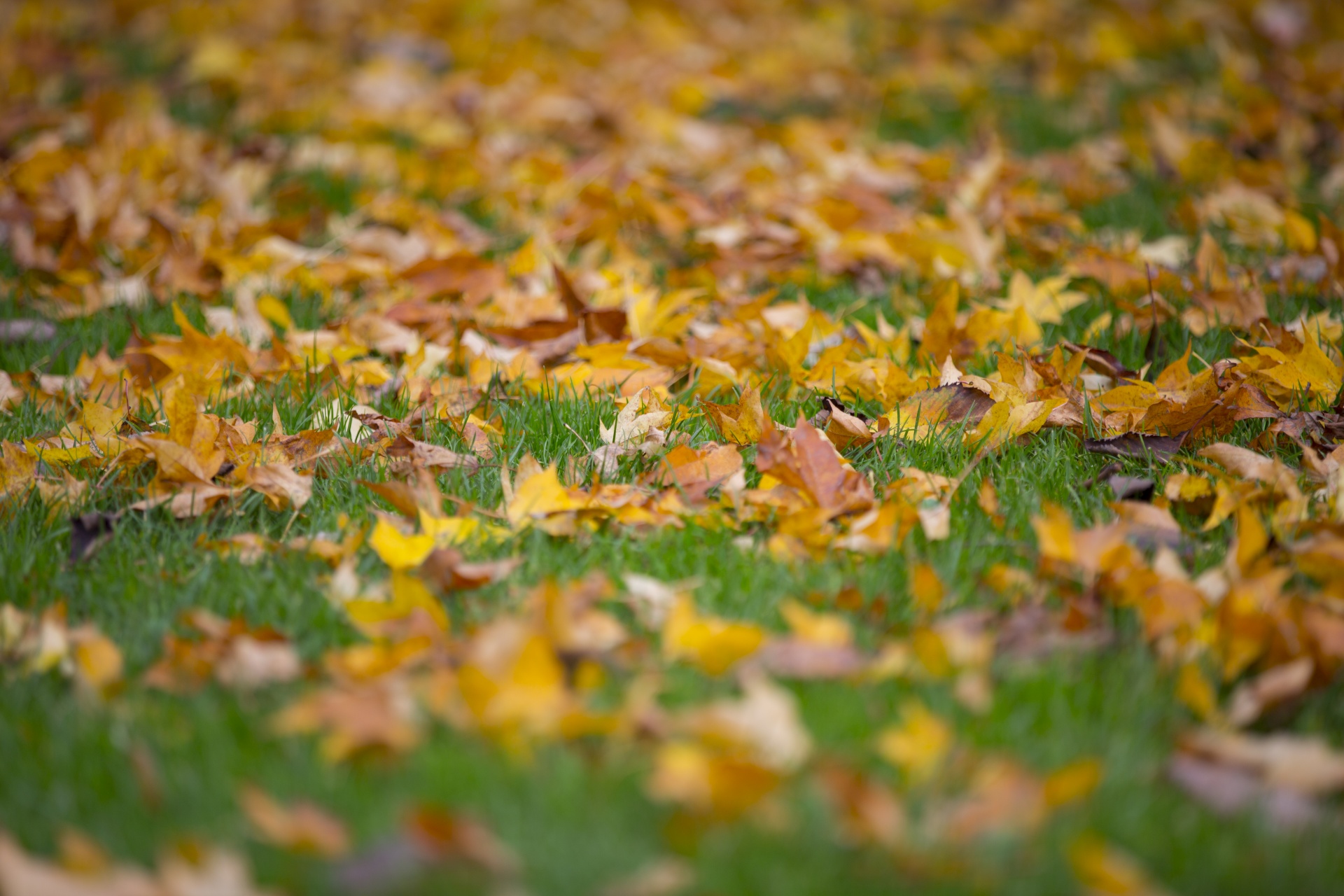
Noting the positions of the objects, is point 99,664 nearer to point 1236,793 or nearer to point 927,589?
point 927,589

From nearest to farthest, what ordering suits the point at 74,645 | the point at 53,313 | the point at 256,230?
the point at 74,645 → the point at 53,313 → the point at 256,230

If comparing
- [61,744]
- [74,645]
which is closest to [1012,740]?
[61,744]

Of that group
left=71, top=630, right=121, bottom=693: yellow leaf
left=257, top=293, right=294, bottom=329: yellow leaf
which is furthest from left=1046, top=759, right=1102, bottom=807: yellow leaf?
left=257, top=293, right=294, bottom=329: yellow leaf

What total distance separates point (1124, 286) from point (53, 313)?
2643 mm

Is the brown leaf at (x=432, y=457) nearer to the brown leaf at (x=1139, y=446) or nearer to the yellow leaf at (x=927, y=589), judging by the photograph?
the yellow leaf at (x=927, y=589)

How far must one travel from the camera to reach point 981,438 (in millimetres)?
2023

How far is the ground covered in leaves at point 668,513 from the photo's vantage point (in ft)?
3.85

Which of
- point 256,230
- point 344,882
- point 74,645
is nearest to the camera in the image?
point 344,882

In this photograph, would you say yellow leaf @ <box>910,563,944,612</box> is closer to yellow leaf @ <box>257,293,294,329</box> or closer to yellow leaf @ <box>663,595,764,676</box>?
yellow leaf @ <box>663,595,764,676</box>

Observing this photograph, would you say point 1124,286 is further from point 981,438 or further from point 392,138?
point 392,138

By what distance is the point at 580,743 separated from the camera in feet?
4.20

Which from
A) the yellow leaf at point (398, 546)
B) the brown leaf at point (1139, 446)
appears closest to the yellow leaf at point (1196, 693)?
the brown leaf at point (1139, 446)

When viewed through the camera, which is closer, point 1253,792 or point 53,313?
point 1253,792

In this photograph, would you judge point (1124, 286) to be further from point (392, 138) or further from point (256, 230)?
point (392, 138)
